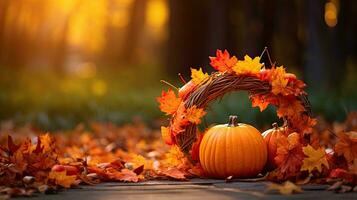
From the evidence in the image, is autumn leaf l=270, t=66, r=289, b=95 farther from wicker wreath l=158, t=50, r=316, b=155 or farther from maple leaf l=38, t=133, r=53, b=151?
maple leaf l=38, t=133, r=53, b=151

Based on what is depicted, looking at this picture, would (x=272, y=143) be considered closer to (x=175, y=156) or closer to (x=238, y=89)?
(x=238, y=89)

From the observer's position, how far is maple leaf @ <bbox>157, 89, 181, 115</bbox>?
14.4ft

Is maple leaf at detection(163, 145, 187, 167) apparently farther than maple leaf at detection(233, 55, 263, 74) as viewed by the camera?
Yes

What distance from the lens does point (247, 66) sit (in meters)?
4.31

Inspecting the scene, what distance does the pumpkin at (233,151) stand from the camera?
13.7 ft

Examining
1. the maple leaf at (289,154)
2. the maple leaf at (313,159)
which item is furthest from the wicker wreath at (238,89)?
the maple leaf at (313,159)

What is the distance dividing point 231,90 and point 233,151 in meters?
0.44

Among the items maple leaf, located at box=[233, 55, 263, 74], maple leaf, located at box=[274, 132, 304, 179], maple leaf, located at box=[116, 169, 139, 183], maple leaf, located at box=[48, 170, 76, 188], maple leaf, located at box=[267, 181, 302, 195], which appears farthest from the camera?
maple leaf, located at box=[233, 55, 263, 74]

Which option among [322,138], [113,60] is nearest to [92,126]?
[322,138]

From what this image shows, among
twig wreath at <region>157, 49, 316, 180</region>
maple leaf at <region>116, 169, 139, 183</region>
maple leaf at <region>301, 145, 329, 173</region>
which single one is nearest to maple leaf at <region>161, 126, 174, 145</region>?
twig wreath at <region>157, 49, 316, 180</region>

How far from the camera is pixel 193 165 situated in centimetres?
448

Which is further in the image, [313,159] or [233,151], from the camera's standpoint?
[233,151]

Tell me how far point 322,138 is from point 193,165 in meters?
2.33

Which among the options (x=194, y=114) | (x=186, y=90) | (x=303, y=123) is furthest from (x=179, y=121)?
(x=303, y=123)
